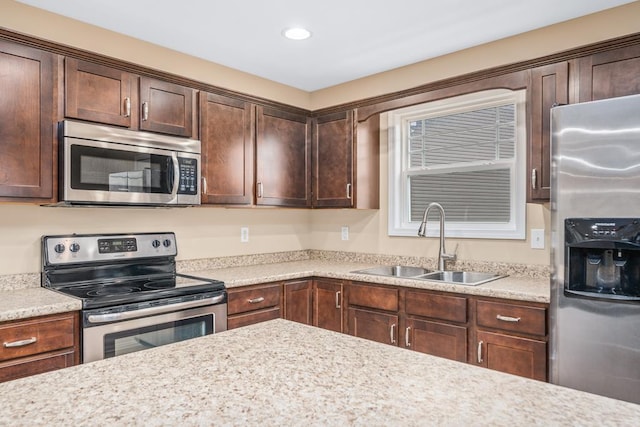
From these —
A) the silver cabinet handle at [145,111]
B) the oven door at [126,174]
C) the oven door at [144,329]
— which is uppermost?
the silver cabinet handle at [145,111]

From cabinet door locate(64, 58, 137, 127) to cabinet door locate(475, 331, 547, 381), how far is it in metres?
2.37

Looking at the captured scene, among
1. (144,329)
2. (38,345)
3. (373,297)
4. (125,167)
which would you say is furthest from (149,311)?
(373,297)

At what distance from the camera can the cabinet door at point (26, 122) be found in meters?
2.18

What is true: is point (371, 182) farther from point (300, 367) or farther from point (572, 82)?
point (300, 367)

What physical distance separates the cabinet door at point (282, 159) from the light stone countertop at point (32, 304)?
1480 mm

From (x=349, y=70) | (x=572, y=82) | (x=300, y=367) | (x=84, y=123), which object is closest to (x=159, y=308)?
(x=84, y=123)

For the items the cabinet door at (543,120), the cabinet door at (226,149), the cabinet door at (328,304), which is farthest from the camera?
the cabinet door at (328,304)

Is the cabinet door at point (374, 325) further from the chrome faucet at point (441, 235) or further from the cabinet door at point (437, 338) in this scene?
the chrome faucet at point (441, 235)

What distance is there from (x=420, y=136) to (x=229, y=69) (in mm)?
1558

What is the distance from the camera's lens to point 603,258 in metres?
1.95

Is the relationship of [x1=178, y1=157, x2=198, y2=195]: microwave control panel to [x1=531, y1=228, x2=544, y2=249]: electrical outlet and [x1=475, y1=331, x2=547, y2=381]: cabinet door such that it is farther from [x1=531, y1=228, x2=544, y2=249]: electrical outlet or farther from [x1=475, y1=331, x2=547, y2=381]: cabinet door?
[x1=531, y1=228, x2=544, y2=249]: electrical outlet

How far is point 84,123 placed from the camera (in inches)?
95.0

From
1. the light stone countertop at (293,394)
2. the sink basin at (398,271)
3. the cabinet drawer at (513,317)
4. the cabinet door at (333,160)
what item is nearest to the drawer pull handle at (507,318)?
the cabinet drawer at (513,317)

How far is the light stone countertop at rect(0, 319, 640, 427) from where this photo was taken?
853 mm
